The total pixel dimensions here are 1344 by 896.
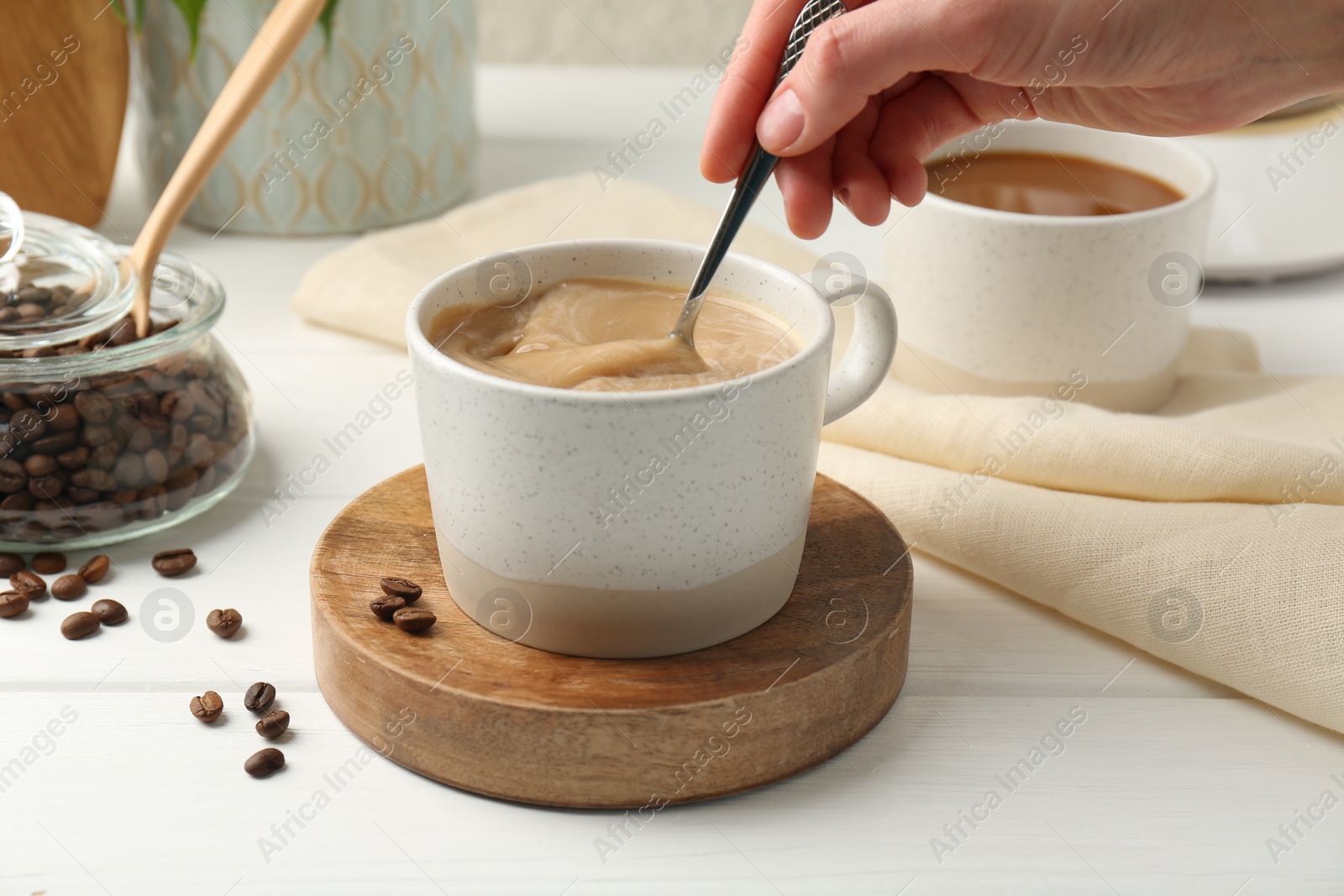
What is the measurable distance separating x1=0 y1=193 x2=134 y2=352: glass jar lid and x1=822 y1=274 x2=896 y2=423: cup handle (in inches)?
23.9

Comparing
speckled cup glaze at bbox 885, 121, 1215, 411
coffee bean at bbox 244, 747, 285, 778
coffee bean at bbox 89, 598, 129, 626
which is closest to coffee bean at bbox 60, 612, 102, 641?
coffee bean at bbox 89, 598, 129, 626

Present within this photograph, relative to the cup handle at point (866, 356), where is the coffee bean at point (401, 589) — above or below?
below

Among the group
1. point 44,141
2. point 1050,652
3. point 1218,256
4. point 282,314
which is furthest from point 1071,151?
point 44,141

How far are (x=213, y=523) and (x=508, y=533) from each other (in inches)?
16.6

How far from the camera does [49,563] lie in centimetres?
108

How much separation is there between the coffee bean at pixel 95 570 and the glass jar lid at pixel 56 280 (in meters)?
0.18

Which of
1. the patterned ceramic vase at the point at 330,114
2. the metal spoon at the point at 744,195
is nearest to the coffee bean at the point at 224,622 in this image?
the metal spoon at the point at 744,195

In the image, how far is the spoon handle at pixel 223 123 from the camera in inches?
45.3

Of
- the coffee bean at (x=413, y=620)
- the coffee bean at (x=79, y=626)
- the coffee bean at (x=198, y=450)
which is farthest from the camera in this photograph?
the coffee bean at (x=198, y=450)

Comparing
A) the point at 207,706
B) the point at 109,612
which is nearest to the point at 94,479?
the point at 109,612

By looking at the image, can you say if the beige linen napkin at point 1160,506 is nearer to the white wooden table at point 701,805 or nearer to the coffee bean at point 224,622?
the white wooden table at point 701,805

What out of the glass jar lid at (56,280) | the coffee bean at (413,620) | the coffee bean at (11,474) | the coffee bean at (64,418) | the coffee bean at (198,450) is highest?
the glass jar lid at (56,280)

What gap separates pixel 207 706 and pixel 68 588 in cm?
22

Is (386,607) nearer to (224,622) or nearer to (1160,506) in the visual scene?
(224,622)
